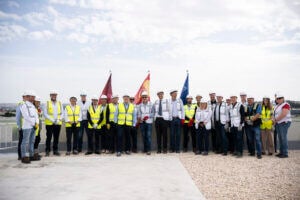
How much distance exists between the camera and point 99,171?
703 cm

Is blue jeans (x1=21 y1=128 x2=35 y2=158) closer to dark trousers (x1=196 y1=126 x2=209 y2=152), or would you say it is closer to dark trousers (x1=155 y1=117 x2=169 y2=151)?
dark trousers (x1=155 y1=117 x2=169 y2=151)

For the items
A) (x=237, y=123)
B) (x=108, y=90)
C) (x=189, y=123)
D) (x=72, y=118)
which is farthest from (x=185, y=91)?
(x=72, y=118)

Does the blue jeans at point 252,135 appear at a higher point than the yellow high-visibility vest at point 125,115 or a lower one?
lower

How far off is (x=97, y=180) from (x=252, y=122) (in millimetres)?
5511

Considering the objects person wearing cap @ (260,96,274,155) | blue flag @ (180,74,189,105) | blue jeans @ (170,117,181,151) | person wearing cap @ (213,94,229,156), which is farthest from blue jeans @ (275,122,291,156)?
blue flag @ (180,74,189,105)

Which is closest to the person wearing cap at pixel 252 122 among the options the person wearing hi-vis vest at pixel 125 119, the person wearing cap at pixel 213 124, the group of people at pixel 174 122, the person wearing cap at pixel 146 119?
the group of people at pixel 174 122

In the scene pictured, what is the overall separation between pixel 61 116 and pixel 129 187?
5.09 m

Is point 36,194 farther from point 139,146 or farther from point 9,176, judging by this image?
point 139,146

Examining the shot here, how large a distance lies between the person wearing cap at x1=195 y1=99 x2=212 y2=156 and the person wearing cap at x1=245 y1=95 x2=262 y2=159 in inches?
46.9

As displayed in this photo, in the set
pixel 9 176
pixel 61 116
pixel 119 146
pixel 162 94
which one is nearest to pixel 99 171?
pixel 9 176

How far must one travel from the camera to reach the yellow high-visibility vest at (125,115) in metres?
9.99

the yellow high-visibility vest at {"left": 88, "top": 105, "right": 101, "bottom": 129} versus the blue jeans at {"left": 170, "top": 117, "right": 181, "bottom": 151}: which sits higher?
the yellow high-visibility vest at {"left": 88, "top": 105, "right": 101, "bottom": 129}

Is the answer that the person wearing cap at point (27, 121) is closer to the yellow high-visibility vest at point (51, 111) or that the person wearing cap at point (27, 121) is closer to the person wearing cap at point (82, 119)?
the yellow high-visibility vest at point (51, 111)

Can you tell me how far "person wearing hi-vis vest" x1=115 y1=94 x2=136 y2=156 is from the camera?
32.7ft
